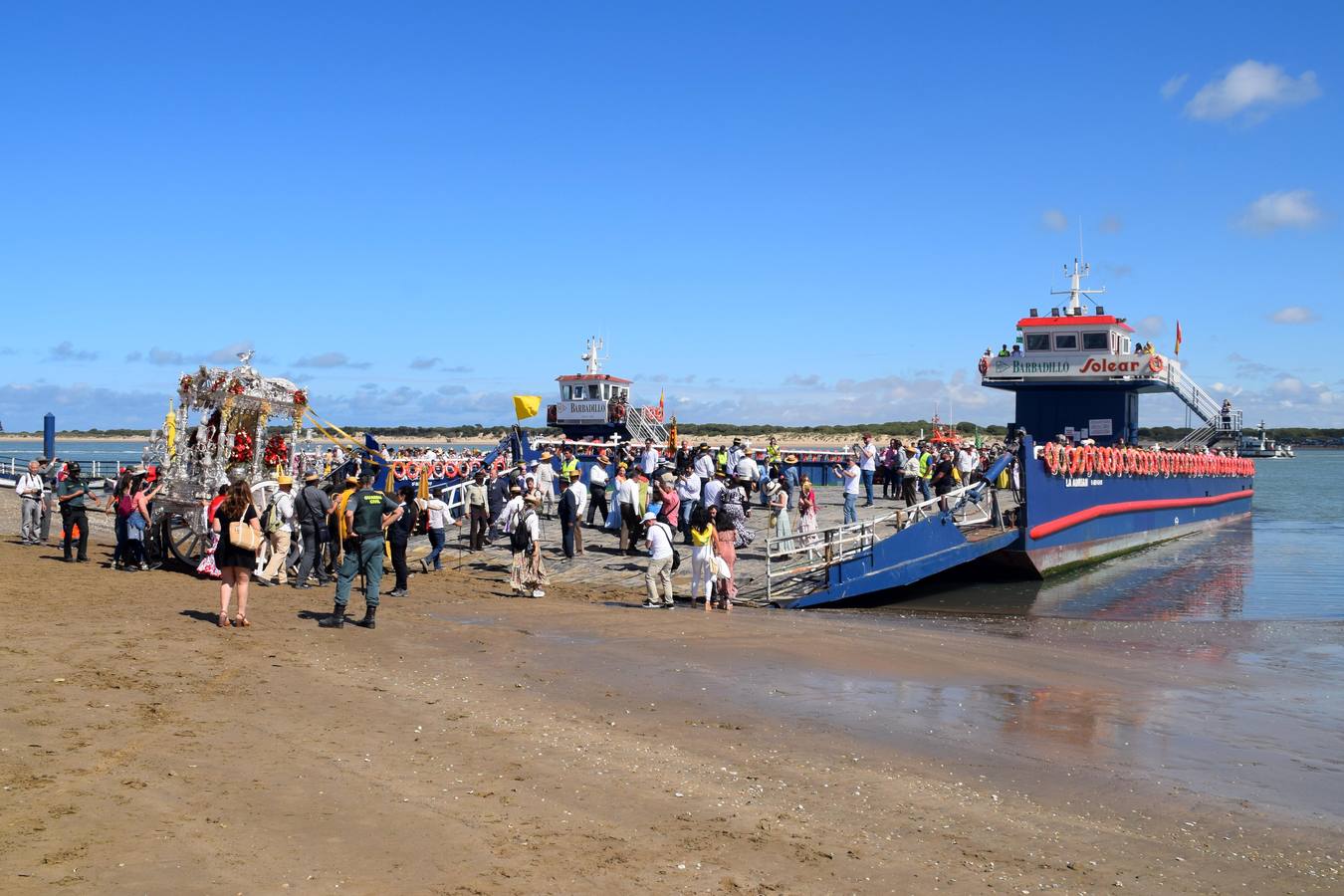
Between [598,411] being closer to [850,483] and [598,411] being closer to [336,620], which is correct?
[850,483]

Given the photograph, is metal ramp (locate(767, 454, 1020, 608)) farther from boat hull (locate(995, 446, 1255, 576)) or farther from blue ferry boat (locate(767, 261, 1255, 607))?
boat hull (locate(995, 446, 1255, 576))

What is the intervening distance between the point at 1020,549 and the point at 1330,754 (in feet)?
41.2

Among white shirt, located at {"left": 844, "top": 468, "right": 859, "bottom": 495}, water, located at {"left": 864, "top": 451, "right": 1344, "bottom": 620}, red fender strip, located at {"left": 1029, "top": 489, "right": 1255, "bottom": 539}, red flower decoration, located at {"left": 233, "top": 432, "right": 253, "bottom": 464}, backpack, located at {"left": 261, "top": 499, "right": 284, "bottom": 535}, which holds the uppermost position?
red flower decoration, located at {"left": 233, "top": 432, "right": 253, "bottom": 464}

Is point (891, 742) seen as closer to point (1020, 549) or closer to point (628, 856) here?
point (628, 856)

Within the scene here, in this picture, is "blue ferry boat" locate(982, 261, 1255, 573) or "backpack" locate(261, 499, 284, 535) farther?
"blue ferry boat" locate(982, 261, 1255, 573)

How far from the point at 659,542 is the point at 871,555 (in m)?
3.72

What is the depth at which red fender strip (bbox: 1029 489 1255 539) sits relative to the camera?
22.1 m

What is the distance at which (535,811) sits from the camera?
249 inches

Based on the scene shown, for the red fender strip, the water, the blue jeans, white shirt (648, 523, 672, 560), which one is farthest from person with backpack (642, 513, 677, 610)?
the red fender strip

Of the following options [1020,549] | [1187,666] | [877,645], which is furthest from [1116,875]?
[1020,549]

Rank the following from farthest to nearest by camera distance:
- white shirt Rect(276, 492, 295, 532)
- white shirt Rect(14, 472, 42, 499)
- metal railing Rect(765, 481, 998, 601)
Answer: white shirt Rect(14, 472, 42, 499) → metal railing Rect(765, 481, 998, 601) → white shirt Rect(276, 492, 295, 532)

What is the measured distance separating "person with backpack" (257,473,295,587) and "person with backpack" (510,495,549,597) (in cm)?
318

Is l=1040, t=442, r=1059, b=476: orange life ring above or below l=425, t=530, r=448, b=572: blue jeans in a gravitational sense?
above

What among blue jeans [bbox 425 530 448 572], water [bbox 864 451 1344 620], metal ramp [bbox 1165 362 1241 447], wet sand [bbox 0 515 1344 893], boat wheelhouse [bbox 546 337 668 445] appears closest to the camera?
wet sand [bbox 0 515 1344 893]
